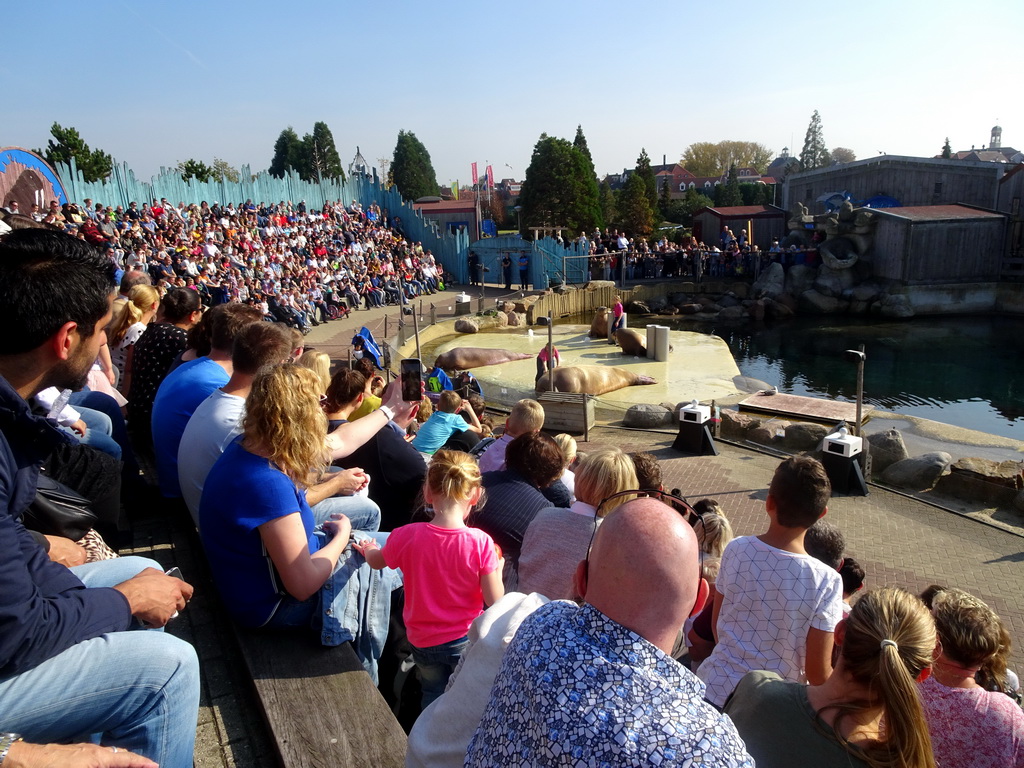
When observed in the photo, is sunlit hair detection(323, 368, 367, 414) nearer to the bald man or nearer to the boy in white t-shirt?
the boy in white t-shirt

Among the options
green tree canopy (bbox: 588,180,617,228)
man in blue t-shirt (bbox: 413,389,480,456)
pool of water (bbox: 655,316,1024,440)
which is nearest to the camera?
man in blue t-shirt (bbox: 413,389,480,456)

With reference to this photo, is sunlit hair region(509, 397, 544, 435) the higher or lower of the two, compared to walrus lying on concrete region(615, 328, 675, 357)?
higher

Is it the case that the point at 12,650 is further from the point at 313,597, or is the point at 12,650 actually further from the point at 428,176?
the point at 428,176

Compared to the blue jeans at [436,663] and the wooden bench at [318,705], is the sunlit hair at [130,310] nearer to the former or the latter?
the wooden bench at [318,705]

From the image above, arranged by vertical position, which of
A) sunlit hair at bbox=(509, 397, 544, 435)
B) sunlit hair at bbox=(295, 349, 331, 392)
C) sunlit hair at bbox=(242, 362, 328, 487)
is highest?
sunlit hair at bbox=(242, 362, 328, 487)

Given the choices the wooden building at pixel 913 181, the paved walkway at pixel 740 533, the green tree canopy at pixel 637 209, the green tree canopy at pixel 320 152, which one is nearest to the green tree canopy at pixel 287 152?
the green tree canopy at pixel 320 152

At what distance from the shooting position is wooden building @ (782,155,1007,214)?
29.3 metres

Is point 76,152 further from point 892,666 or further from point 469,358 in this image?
point 892,666

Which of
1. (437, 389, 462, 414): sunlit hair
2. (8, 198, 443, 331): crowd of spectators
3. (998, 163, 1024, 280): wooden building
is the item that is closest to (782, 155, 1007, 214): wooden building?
(998, 163, 1024, 280): wooden building

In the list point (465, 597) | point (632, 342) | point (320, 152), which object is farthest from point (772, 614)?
point (320, 152)

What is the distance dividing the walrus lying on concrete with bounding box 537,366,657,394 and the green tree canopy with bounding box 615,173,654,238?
3196cm

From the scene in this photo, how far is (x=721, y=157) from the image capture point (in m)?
102

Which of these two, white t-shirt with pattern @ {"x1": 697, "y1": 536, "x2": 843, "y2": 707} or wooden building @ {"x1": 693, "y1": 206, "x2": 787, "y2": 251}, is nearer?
white t-shirt with pattern @ {"x1": 697, "y1": 536, "x2": 843, "y2": 707}

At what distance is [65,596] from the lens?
1995 mm
